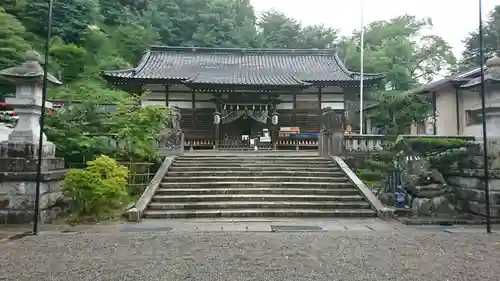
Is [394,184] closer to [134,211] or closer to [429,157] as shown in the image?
[429,157]

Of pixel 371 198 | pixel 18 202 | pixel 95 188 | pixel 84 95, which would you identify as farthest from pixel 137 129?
pixel 84 95

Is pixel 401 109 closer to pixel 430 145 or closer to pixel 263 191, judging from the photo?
pixel 430 145

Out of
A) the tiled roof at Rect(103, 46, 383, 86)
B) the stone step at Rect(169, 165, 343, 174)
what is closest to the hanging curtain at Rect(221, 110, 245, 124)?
the tiled roof at Rect(103, 46, 383, 86)

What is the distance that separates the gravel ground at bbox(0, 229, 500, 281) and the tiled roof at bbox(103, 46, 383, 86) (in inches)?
556

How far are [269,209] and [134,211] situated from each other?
11.4ft

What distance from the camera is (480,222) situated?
8.34 m

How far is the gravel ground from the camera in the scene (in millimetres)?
4469

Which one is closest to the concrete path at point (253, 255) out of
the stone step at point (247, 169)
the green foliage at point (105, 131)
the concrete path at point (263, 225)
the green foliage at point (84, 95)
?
the concrete path at point (263, 225)

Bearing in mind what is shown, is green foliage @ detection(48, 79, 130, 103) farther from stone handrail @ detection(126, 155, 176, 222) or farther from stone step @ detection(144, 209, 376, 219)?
stone step @ detection(144, 209, 376, 219)

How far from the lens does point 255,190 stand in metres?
10.6

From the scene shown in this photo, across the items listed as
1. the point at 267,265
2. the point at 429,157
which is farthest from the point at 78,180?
the point at 429,157

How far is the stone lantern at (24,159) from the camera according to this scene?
7977mm

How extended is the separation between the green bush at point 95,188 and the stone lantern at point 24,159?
0.52 m

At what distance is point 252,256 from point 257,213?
3.87m
